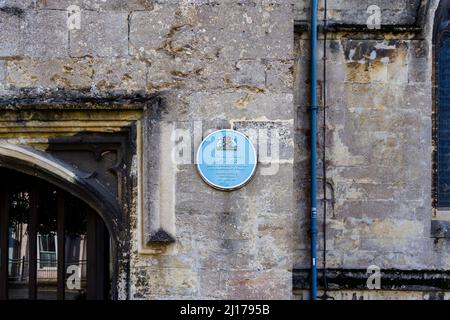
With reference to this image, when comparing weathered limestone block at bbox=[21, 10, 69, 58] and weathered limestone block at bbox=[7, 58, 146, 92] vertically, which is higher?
weathered limestone block at bbox=[21, 10, 69, 58]

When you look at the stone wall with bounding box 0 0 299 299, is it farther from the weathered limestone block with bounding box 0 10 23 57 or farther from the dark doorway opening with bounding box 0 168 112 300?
the dark doorway opening with bounding box 0 168 112 300

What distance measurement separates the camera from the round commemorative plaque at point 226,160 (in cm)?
411

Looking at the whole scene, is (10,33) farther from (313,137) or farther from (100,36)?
(313,137)

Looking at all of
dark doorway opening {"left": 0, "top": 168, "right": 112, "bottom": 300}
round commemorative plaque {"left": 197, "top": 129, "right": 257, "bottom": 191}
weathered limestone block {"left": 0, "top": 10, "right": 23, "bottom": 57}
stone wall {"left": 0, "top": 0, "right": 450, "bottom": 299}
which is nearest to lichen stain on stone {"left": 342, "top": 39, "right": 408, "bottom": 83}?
stone wall {"left": 0, "top": 0, "right": 450, "bottom": 299}

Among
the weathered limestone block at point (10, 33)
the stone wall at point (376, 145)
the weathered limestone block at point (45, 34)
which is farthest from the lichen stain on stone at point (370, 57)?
the weathered limestone block at point (10, 33)

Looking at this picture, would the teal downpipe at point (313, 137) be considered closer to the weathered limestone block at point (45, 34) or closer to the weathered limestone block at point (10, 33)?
the weathered limestone block at point (45, 34)

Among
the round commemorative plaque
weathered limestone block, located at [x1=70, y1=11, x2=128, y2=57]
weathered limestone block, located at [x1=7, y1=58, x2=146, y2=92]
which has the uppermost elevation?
weathered limestone block, located at [x1=70, y1=11, x2=128, y2=57]

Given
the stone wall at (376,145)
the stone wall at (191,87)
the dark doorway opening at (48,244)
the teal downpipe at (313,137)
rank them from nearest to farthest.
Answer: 1. the stone wall at (191,87)
2. the dark doorway opening at (48,244)
3. the teal downpipe at (313,137)
4. the stone wall at (376,145)

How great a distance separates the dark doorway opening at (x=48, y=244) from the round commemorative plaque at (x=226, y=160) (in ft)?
3.61

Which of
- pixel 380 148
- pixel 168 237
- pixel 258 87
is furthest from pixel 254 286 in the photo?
pixel 380 148

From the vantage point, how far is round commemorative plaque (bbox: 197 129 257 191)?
4113 mm

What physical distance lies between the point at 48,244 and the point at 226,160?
1.65 m

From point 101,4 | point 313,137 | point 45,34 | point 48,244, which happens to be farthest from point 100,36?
point 313,137

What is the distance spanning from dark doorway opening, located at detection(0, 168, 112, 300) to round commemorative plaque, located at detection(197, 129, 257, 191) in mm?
1101
